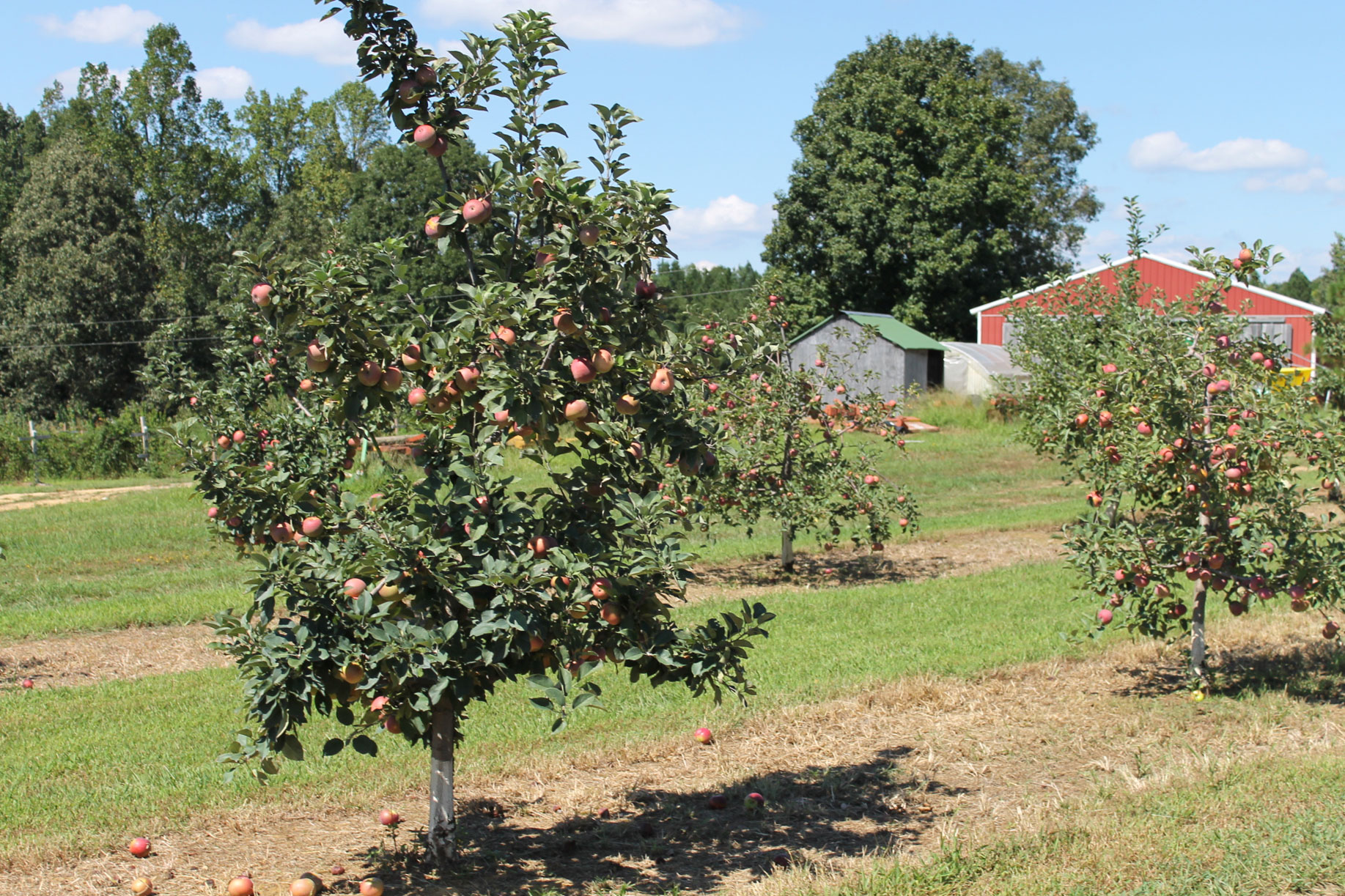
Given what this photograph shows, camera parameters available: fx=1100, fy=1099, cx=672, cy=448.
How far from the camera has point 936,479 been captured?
2034cm

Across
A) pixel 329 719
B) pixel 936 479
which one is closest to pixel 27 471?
pixel 936 479

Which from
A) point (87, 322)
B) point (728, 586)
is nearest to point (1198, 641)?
point (728, 586)

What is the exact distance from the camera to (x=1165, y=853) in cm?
434

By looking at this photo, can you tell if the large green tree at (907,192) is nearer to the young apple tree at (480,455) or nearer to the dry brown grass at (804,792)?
the dry brown grass at (804,792)

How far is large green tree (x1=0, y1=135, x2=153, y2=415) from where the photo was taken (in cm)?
3575

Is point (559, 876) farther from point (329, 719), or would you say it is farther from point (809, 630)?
point (809, 630)

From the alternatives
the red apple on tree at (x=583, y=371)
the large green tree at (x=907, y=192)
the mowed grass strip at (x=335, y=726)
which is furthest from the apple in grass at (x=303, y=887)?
the large green tree at (x=907, y=192)

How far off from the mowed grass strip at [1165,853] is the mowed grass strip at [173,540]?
4.10 meters

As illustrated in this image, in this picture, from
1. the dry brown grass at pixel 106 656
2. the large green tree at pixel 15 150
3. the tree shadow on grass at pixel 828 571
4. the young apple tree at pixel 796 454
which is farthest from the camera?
the large green tree at pixel 15 150

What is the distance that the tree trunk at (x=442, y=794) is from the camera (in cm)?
417

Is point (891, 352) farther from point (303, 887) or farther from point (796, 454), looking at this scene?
point (303, 887)

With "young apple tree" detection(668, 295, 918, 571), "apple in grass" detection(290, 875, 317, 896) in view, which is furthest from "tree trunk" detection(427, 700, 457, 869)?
"young apple tree" detection(668, 295, 918, 571)

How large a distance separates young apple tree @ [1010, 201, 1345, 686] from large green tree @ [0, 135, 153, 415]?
35570 millimetres

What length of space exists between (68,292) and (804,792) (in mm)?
37320
